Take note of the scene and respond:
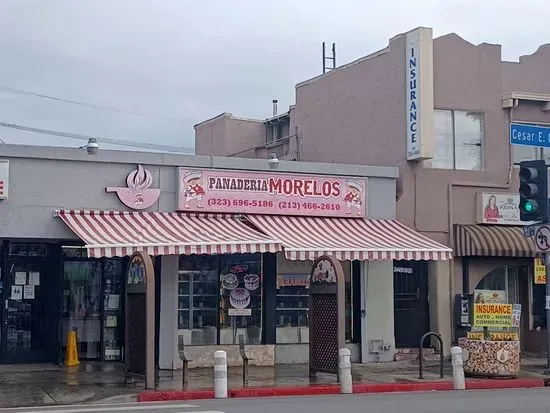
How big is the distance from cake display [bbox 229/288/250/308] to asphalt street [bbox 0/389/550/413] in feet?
18.8

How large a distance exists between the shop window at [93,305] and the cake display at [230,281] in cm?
242

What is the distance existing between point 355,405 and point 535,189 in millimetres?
7069

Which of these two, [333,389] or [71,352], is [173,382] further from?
[71,352]

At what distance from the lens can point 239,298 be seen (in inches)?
821

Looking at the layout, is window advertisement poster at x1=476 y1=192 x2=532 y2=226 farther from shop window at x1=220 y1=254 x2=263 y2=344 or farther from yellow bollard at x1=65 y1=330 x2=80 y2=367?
yellow bollard at x1=65 y1=330 x2=80 y2=367

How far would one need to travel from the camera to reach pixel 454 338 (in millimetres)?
22422

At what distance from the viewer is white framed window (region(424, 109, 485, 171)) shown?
75.2ft

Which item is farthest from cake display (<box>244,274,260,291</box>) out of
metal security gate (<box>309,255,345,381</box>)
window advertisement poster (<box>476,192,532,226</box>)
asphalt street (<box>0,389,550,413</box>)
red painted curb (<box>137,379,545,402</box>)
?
window advertisement poster (<box>476,192,532,226</box>)

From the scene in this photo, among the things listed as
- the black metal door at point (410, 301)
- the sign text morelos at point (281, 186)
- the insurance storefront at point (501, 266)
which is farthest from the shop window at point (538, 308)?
the sign text morelos at point (281, 186)

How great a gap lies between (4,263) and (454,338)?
11.0 meters

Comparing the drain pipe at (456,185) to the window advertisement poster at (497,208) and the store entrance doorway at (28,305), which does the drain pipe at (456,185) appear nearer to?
the window advertisement poster at (497,208)

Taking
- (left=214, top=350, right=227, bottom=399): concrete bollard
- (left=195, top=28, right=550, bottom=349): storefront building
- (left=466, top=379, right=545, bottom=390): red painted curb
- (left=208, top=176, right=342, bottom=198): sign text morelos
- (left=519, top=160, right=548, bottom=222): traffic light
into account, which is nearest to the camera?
(left=214, top=350, right=227, bottom=399): concrete bollard

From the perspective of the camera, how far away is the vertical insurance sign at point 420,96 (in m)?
22.0

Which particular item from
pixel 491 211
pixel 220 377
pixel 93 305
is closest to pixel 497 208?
pixel 491 211
